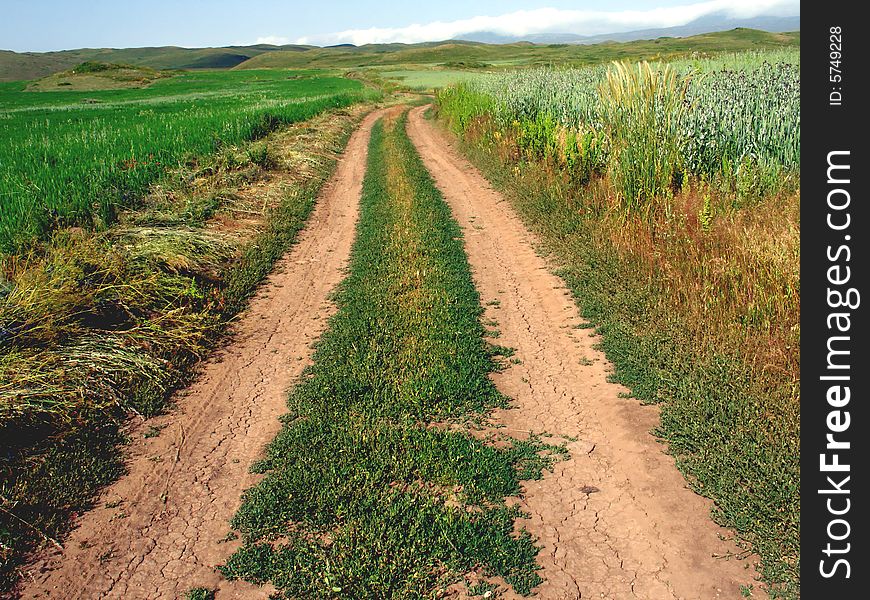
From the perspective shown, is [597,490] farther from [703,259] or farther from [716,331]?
[703,259]

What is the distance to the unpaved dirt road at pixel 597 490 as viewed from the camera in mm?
3002

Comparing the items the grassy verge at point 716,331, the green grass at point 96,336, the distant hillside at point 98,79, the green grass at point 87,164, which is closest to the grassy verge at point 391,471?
the grassy verge at point 716,331

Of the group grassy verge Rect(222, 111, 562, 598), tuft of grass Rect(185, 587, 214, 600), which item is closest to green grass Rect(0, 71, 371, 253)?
grassy verge Rect(222, 111, 562, 598)

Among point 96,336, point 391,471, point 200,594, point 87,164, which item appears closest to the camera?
point 200,594

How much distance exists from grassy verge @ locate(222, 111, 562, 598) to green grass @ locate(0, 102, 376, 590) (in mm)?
1273

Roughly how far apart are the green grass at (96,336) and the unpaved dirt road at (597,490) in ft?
9.77

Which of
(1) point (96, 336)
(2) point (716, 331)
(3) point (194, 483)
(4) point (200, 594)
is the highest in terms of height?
(1) point (96, 336)

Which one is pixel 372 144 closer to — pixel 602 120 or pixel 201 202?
pixel 201 202

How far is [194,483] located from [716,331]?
4.38 metres

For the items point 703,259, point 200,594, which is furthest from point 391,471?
point 703,259

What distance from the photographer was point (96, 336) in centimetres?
548

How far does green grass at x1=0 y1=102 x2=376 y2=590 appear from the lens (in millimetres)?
3895
